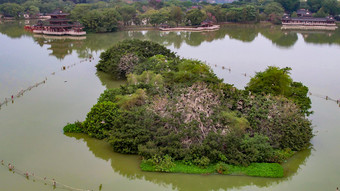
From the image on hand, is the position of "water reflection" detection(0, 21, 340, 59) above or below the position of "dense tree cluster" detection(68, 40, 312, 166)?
above

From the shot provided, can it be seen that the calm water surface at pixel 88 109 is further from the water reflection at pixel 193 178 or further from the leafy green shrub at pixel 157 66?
the leafy green shrub at pixel 157 66

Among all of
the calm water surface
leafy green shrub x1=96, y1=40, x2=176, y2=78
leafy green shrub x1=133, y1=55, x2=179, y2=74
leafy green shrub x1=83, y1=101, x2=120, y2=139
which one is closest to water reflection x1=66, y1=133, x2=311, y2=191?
the calm water surface

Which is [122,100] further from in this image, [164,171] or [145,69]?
[145,69]

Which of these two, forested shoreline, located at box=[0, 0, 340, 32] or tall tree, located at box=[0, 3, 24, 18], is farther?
tall tree, located at box=[0, 3, 24, 18]

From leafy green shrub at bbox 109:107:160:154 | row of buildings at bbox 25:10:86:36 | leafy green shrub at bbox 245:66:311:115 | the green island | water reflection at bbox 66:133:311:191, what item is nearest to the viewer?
water reflection at bbox 66:133:311:191

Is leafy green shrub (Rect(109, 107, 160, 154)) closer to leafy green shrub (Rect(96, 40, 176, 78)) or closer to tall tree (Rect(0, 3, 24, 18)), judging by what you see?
leafy green shrub (Rect(96, 40, 176, 78))

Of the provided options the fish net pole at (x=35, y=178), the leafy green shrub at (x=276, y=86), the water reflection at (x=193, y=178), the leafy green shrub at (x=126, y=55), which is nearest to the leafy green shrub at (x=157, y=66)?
the leafy green shrub at (x=126, y=55)

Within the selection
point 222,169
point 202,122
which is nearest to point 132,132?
point 202,122

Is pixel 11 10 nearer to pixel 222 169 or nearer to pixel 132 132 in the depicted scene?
pixel 132 132
